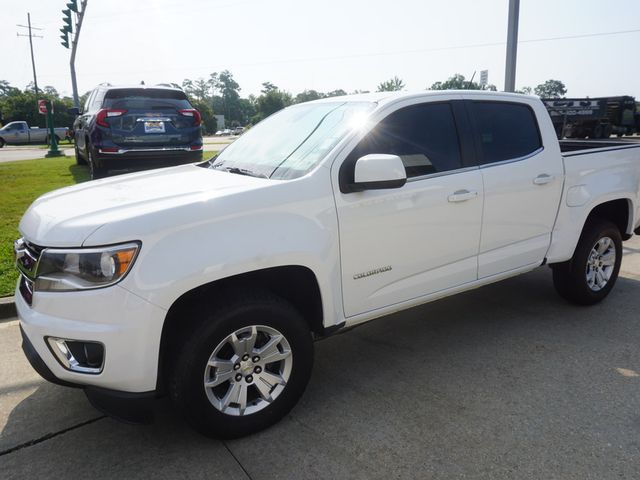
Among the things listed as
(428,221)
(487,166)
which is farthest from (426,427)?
(487,166)

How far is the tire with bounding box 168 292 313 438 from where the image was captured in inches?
96.4

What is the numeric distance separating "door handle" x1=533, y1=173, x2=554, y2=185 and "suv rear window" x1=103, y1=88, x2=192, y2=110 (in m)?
6.44

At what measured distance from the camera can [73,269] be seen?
2316mm

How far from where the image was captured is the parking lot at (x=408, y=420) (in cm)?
248

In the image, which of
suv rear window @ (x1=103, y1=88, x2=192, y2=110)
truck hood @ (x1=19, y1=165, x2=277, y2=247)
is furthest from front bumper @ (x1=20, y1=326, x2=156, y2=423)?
suv rear window @ (x1=103, y1=88, x2=192, y2=110)

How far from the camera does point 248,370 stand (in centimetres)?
267

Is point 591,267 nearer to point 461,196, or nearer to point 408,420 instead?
point 461,196

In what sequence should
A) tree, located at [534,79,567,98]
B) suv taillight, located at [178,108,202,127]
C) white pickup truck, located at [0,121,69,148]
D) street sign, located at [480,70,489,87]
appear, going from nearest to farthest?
suv taillight, located at [178,108,202,127]
street sign, located at [480,70,489,87]
white pickup truck, located at [0,121,69,148]
tree, located at [534,79,567,98]

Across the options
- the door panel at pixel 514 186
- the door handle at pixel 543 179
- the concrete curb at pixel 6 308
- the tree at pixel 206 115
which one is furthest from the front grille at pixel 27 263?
the tree at pixel 206 115

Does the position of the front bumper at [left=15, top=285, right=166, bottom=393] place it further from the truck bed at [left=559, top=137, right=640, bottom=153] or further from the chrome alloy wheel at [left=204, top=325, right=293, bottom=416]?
the truck bed at [left=559, top=137, right=640, bottom=153]

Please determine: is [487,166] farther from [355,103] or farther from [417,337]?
[417,337]

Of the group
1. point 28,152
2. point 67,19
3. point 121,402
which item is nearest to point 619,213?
point 121,402

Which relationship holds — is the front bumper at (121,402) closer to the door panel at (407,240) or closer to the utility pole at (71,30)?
the door panel at (407,240)

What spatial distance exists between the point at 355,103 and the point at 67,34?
17263 mm
